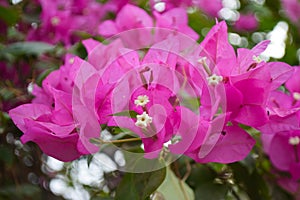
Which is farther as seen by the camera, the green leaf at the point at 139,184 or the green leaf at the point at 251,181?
the green leaf at the point at 251,181

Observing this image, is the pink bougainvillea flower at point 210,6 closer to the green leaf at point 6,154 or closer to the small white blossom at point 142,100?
the green leaf at point 6,154

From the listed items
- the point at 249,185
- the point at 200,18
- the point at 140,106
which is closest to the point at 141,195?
the point at 140,106

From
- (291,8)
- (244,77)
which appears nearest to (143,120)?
(244,77)

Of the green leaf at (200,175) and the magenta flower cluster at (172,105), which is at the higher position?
the magenta flower cluster at (172,105)

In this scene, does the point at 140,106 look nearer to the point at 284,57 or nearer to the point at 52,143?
the point at 52,143

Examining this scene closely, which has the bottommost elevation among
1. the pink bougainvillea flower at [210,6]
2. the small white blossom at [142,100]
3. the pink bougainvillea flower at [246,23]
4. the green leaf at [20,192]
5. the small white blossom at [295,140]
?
the green leaf at [20,192]

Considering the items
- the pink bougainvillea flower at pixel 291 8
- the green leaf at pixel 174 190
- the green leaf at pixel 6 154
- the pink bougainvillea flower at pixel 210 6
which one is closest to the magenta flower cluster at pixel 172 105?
the green leaf at pixel 174 190

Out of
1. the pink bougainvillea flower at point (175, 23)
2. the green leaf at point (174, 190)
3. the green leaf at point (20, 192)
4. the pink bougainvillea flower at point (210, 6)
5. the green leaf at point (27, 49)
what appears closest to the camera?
the green leaf at point (174, 190)

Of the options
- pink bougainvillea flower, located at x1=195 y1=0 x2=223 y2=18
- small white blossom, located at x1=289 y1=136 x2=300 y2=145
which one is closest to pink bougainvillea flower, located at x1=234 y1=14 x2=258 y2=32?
pink bougainvillea flower, located at x1=195 y1=0 x2=223 y2=18
